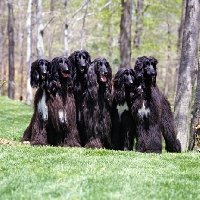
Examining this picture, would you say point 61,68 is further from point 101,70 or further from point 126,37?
point 126,37

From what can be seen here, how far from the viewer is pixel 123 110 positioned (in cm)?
866

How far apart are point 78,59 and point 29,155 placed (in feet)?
→ 8.06

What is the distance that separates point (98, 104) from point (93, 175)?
286cm

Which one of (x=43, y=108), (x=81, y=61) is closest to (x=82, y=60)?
(x=81, y=61)

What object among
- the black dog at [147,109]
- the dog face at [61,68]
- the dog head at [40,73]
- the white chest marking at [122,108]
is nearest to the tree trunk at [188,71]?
the black dog at [147,109]

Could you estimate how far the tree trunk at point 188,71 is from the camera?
10.2 metres

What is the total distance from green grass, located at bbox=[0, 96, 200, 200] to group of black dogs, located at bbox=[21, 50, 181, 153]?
682 mm

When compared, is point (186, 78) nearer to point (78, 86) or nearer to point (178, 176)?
point (78, 86)

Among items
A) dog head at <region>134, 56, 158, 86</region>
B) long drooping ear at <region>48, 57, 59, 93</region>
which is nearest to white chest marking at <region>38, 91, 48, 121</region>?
long drooping ear at <region>48, 57, 59, 93</region>

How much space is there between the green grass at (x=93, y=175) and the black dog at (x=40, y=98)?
566 mm

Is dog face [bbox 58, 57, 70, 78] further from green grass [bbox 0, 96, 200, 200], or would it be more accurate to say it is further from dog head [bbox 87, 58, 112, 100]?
green grass [bbox 0, 96, 200, 200]

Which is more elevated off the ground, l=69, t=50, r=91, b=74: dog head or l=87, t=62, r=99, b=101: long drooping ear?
l=69, t=50, r=91, b=74: dog head

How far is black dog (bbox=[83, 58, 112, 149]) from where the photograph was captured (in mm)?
8414

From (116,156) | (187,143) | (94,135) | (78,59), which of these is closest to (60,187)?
(116,156)
